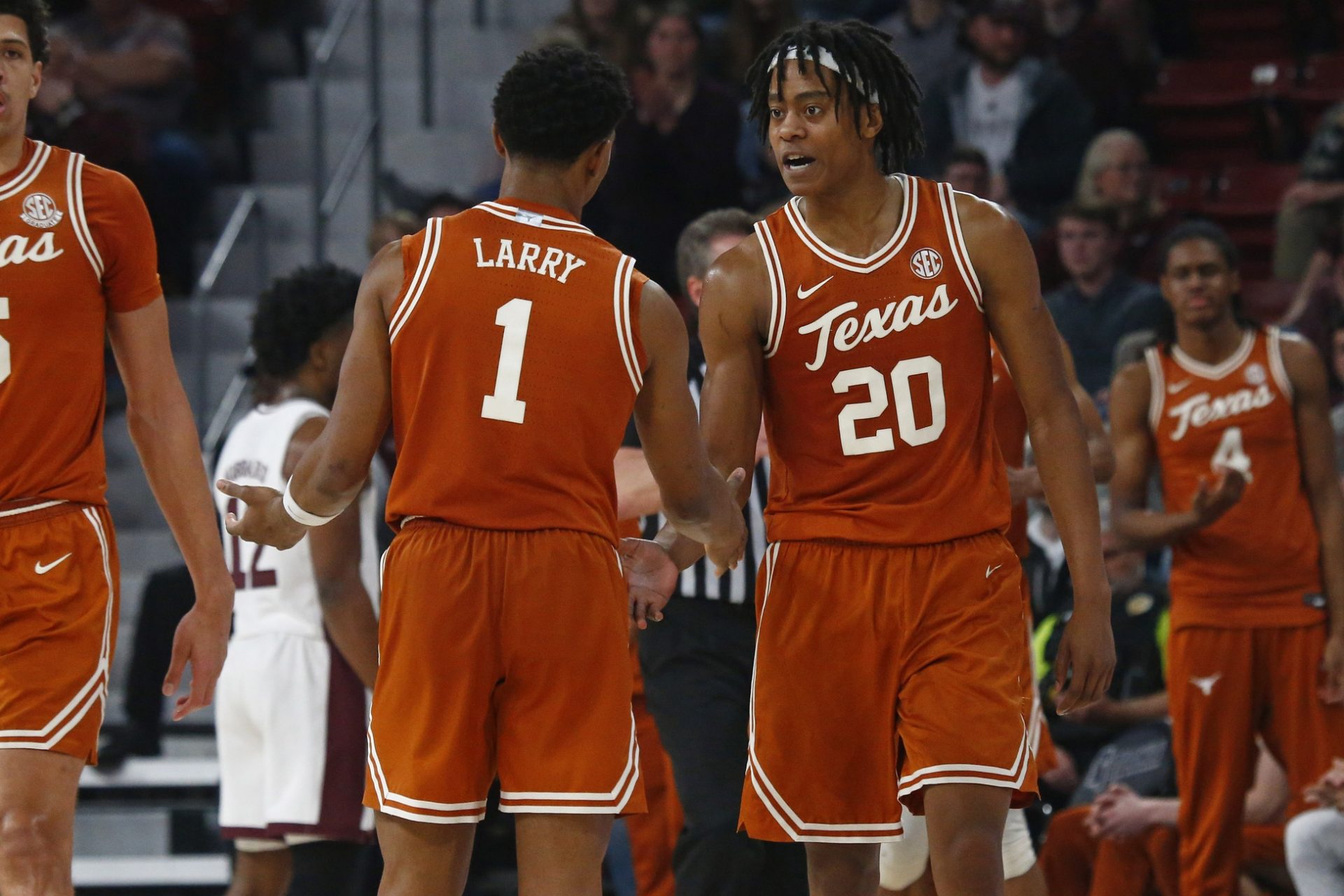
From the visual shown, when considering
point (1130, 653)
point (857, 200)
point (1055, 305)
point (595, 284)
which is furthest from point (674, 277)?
point (595, 284)

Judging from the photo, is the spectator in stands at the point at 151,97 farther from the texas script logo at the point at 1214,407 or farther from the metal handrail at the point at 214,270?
the texas script logo at the point at 1214,407

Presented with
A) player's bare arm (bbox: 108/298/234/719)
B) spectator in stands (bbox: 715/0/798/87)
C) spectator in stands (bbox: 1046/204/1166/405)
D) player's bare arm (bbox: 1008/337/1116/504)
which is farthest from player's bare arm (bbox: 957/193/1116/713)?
spectator in stands (bbox: 715/0/798/87)

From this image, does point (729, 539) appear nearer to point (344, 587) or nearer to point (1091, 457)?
point (1091, 457)

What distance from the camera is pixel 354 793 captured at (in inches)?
221

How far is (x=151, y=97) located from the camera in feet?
36.0

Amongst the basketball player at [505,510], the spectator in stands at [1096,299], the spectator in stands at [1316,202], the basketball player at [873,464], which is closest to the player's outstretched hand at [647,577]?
the basketball player at [873,464]

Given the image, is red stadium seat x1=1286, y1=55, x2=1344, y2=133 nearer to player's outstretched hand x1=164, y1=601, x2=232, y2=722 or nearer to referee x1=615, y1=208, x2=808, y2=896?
referee x1=615, y1=208, x2=808, y2=896

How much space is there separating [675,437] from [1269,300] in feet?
22.2

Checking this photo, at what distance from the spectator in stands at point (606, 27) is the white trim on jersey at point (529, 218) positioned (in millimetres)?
7034

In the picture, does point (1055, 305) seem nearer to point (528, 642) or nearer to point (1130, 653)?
point (1130, 653)

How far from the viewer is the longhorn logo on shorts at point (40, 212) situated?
4098 mm


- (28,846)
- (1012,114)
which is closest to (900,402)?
(28,846)

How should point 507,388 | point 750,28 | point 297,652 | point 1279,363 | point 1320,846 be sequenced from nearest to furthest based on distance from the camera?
1. point 507,388
2. point 297,652
3. point 1320,846
4. point 1279,363
5. point 750,28

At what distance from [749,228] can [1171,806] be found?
8.21 feet
